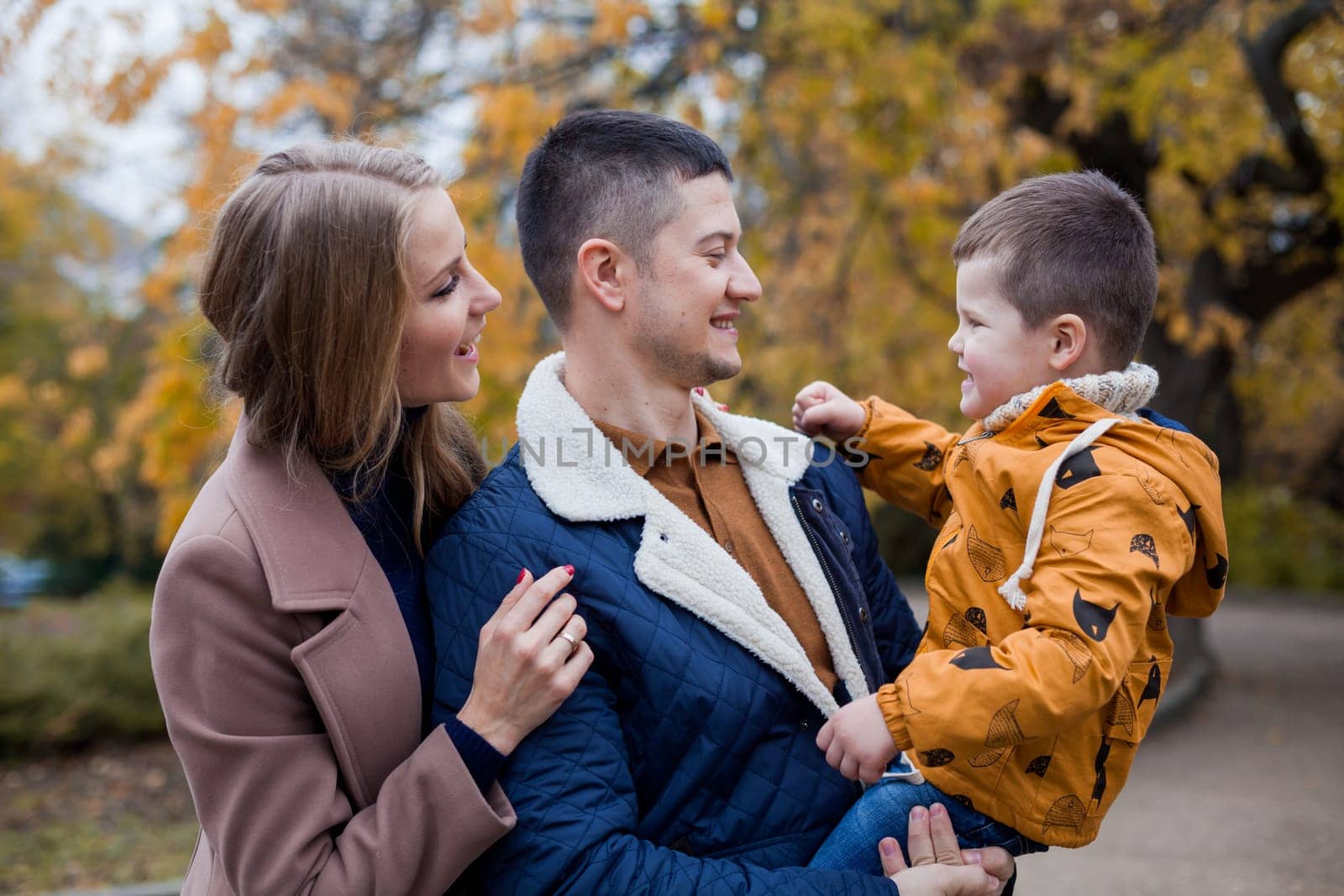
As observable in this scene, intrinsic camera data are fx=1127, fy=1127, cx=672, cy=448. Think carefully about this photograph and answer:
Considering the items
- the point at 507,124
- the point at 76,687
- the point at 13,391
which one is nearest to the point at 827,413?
the point at 507,124

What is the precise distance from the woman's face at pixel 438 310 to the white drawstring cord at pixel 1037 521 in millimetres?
1011

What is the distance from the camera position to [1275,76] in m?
7.23

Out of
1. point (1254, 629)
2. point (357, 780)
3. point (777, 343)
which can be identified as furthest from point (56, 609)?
point (1254, 629)

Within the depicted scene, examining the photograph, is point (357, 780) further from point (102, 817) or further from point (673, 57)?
point (102, 817)

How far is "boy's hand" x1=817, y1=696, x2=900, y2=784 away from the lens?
1720 millimetres

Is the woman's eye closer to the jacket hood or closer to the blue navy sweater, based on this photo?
the blue navy sweater

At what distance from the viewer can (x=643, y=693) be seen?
185 centimetres

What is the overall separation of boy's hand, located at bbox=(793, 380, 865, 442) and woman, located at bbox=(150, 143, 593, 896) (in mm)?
746

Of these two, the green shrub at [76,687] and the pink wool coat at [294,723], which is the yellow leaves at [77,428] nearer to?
the green shrub at [76,687]

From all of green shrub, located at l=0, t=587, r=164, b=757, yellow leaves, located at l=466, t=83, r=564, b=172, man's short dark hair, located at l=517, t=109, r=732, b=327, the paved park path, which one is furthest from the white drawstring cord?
green shrub, located at l=0, t=587, r=164, b=757

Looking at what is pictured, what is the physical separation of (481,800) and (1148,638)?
1.15 m

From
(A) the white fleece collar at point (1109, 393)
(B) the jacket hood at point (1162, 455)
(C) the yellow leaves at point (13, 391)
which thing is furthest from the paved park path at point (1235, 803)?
(C) the yellow leaves at point (13, 391)

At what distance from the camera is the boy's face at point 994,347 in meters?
2.00

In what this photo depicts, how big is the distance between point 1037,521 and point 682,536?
1.93ft
